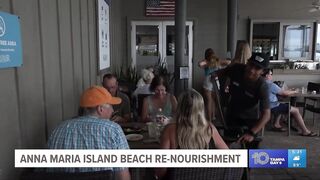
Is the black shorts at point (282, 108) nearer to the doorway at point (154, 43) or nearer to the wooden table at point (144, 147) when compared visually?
the doorway at point (154, 43)

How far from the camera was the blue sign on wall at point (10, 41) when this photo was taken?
1.78 metres

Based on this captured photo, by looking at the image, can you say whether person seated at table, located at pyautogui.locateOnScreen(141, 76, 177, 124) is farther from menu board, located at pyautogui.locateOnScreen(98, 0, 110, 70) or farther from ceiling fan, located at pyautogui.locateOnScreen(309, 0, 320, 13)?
ceiling fan, located at pyautogui.locateOnScreen(309, 0, 320, 13)

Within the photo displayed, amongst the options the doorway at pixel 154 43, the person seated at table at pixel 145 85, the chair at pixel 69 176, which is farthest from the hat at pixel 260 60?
the doorway at pixel 154 43

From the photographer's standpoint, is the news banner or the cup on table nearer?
the news banner

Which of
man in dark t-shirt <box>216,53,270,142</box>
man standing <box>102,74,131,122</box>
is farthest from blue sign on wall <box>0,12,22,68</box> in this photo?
man in dark t-shirt <box>216,53,270,142</box>

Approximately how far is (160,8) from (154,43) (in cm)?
92

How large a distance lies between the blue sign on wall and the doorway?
20.1ft

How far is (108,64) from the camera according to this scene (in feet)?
17.3

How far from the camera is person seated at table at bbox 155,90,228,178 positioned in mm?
1903

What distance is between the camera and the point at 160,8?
790cm

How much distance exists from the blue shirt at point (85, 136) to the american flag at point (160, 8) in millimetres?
6502

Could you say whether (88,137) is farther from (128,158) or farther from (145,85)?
(145,85)

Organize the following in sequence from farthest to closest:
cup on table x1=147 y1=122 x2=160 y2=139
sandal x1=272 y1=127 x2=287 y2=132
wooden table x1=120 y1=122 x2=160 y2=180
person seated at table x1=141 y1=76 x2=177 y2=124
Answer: sandal x1=272 y1=127 x2=287 y2=132
person seated at table x1=141 y1=76 x2=177 y2=124
cup on table x1=147 y1=122 x2=160 y2=139
wooden table x1=120 y1=122 x2=160 y2=180

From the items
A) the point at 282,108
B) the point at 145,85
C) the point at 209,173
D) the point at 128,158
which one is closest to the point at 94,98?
the point at 128,158
